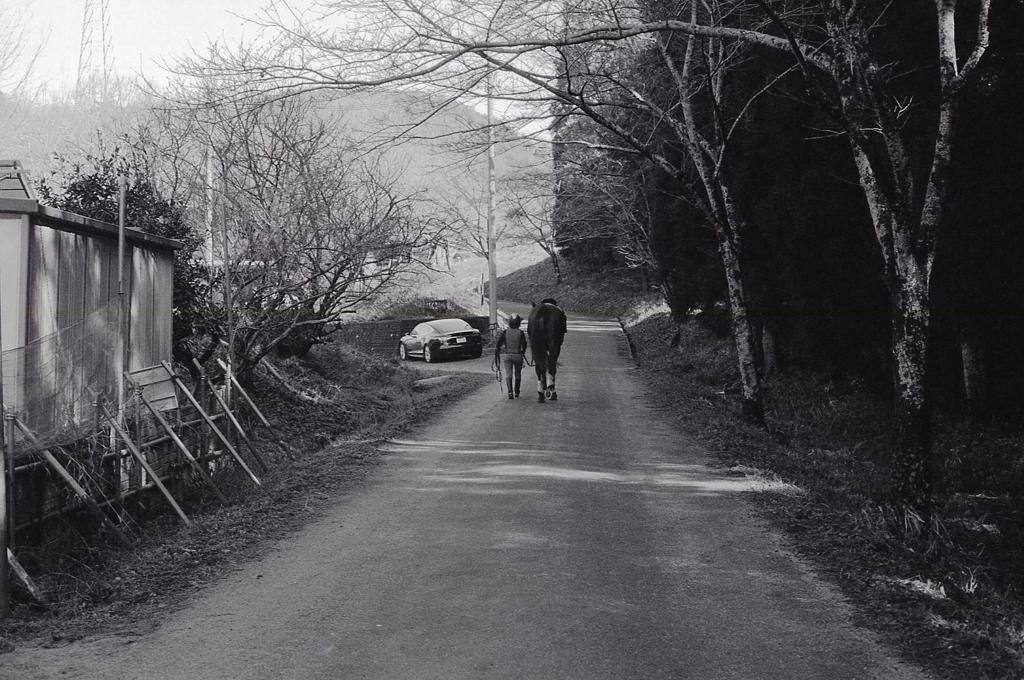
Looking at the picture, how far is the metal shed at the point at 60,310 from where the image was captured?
726 centimetres

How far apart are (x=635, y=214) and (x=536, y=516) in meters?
26.1

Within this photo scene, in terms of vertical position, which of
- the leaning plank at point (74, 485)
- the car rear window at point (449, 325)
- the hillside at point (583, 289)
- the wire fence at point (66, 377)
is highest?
the hillside at point (583, 289)

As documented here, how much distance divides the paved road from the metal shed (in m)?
2.46

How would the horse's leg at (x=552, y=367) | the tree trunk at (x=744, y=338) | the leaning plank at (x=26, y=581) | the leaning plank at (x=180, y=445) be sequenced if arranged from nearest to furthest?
1. the leaning plank at (x=26, y=581)
2. the leaning plank at (x=180, y=445)
3. the tree trunk at (x=744, y=338)
4. the horse's leg at (x=552, y=367)

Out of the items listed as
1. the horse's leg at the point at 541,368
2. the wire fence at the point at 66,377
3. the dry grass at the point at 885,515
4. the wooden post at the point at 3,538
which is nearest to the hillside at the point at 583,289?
the dry grass at the point at 885,515

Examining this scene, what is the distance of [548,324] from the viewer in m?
17.1

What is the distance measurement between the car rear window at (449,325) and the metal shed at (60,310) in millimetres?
20230

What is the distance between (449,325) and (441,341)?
44.1 inches

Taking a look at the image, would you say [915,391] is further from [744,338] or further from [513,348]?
[513,348]

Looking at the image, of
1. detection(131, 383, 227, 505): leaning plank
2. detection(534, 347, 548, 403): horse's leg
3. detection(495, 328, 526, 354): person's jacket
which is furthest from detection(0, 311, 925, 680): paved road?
detection(495, 328, 526, 354): person's jacket

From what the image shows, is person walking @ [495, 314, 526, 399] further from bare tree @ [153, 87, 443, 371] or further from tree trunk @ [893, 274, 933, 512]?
tree trunk @ [893, 274, 933, 512]

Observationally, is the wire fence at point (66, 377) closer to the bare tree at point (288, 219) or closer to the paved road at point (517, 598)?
the paved road at point (517, 598)

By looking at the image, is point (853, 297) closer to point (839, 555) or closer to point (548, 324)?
point (548, 324)

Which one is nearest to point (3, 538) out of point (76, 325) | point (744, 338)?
point (76, 325)
